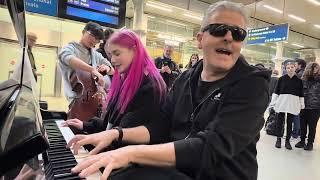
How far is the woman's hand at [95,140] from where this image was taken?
40.9 inches

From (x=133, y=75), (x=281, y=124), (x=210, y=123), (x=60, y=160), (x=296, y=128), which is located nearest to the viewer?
(x=60, y=160)

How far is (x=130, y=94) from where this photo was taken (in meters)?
1.49

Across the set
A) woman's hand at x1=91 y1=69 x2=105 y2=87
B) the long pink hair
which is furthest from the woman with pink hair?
woman's hand at x1=91 y1=69 x2=105 y2=87

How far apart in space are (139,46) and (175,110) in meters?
0.52

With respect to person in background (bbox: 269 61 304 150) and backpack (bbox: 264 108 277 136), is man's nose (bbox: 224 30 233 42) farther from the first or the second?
backpack (bbox: 264 108 277 136)

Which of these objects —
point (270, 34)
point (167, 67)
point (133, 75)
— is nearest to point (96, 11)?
point (167, 67)

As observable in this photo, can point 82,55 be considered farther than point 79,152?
Yes

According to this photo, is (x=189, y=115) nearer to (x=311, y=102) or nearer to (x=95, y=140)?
(x=95, y=140)

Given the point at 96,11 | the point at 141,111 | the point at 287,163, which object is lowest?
the point at 287,163

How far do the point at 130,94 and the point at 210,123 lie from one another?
0.60 meters

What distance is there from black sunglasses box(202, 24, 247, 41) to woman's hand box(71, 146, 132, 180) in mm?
561

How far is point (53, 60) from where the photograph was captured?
11477mm

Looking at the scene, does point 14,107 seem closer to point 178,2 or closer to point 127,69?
point 127,69

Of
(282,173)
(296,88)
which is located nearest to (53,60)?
(296,88)
